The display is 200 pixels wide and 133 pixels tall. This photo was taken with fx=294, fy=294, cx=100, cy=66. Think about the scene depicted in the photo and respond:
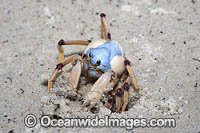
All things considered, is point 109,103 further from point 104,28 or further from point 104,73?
point 104,28

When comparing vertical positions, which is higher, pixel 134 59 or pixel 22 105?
pixel 134 59

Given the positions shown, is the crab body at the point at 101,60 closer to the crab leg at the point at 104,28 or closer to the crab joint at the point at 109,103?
the crab joint at the point at 109,103

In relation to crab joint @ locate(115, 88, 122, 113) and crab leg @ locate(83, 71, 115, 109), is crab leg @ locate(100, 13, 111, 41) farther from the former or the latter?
crab joint @ locate(115, 88, 122, 113)

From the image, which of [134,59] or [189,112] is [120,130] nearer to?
[189,112]

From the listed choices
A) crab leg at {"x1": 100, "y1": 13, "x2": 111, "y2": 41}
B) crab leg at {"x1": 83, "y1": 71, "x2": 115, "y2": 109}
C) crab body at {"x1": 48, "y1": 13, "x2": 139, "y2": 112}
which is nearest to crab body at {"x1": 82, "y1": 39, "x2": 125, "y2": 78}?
crab body at {"x1": 48, "y1": 13, "x2": 139, "y2": 112}

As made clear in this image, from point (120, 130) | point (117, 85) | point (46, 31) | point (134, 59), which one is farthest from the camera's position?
point (46, 31)

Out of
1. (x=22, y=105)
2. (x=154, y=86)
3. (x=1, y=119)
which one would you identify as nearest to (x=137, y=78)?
(x=154, y=86)

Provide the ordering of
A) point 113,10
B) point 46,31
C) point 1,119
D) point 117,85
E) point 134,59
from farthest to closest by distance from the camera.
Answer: point 113,10 → point 46,31 → point 134,59 → point 117,85 → point 1,119
